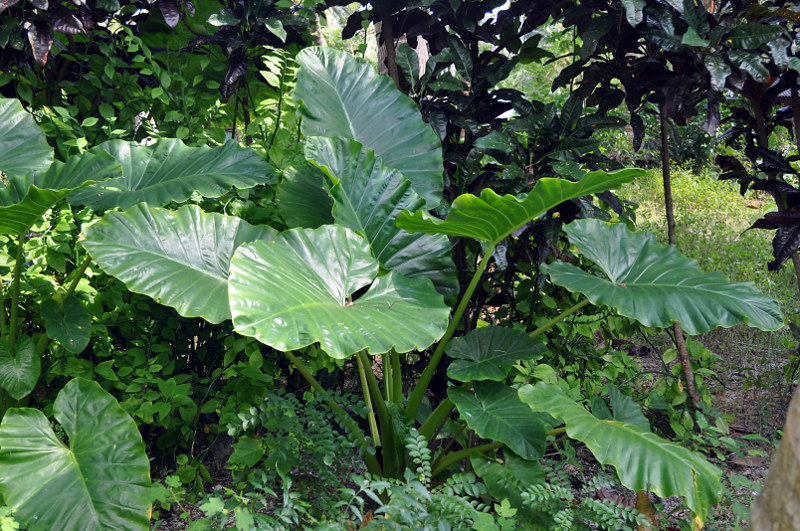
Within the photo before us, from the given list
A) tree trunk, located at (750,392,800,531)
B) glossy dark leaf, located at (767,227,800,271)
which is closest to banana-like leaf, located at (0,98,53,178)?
tree trunk, located at (750,392,800,531)

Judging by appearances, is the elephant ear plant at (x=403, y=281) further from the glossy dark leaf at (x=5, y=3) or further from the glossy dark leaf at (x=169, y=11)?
the glossy dark leaf at (x=5, y=3)

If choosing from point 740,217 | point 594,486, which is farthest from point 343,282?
point 740,217

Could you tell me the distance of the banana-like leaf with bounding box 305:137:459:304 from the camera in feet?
6.03

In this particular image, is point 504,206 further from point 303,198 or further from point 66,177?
point 66,177

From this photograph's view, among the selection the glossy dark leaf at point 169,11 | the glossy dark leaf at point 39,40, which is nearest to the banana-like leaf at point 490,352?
the glossy dark leaf at point 169,11

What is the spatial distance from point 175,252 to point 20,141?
2.63 ft

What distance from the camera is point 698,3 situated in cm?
201

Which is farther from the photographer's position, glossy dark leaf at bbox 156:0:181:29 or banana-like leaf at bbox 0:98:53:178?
glossy dark leaf at bbox 156:0:181:29

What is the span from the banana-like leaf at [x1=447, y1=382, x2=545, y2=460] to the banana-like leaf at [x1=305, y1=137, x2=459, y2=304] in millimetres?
414

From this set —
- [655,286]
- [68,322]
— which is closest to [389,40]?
[655,286]

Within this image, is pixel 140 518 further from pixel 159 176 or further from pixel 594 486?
pixel 594 486

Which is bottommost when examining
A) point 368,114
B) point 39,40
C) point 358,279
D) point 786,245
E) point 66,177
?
point 358,279

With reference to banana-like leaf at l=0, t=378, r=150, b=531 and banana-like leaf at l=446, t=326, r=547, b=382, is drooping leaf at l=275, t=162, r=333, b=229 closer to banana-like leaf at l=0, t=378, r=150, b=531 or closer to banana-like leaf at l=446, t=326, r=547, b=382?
banana-like leaf at l=446, t=326, r=547, b=382

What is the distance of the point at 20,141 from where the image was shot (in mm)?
1937
